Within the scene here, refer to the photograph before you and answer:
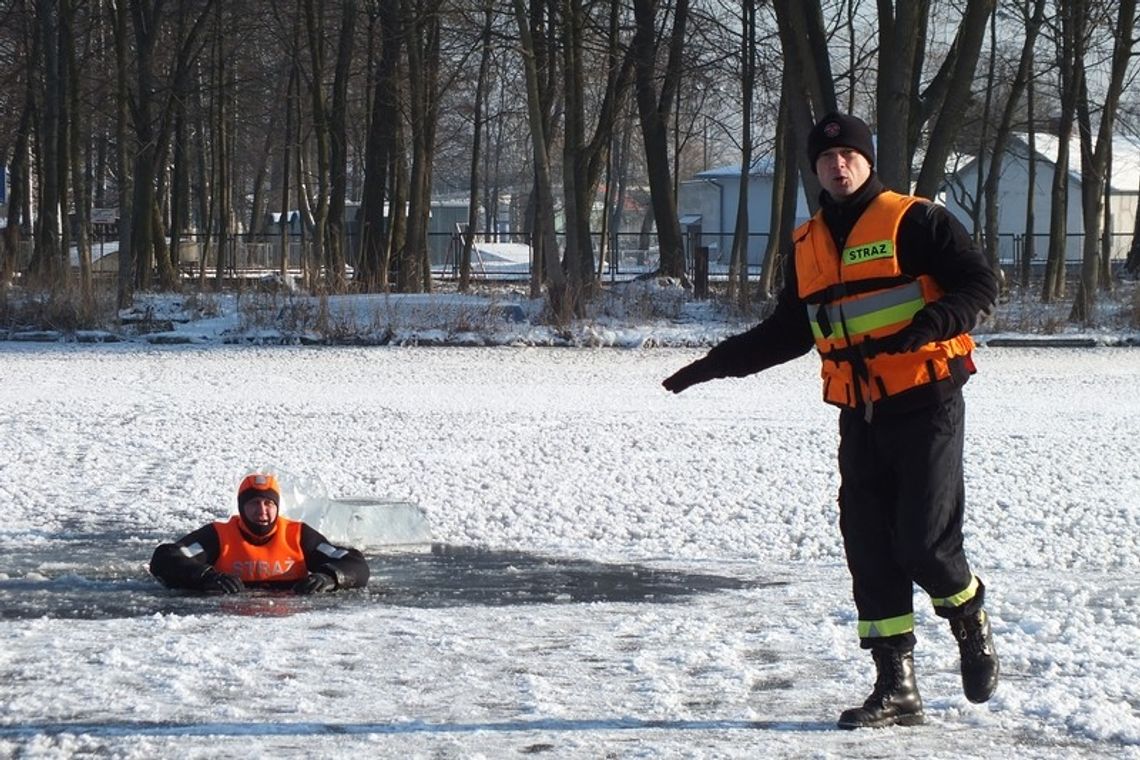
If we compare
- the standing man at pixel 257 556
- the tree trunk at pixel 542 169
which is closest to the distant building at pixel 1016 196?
the tree trunk at pixel 542 169

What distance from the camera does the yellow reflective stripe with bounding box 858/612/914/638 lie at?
4898 mm

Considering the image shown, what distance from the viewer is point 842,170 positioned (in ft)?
15.6

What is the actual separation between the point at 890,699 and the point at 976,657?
28 centimetres

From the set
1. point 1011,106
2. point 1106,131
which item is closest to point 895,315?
point 1106,131

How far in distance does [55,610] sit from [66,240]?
2470 centimetres

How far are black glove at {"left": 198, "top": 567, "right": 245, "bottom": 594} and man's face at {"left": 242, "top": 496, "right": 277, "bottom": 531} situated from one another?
275 millimetres

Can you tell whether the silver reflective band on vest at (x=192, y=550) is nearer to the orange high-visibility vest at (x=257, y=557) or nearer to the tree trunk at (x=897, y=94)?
the orange high-visibility vest at (x=257, y=557)

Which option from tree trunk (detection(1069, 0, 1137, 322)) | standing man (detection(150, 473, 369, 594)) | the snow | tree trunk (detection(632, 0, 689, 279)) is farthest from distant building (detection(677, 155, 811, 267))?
standing man (detection(150, 473, 369, 594))

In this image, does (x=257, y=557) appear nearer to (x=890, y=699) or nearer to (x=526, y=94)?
(x=890, y=699)

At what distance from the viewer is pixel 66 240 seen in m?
29.9

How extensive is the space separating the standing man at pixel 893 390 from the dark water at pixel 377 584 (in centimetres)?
195

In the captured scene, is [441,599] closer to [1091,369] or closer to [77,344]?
[1091,369]

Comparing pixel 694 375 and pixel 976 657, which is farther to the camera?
pixel 694 375

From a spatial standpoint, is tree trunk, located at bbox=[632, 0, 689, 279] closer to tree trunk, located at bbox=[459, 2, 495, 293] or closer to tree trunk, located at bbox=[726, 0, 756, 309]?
tree trunk, located at bbox=[726, 0, 756, 309]
